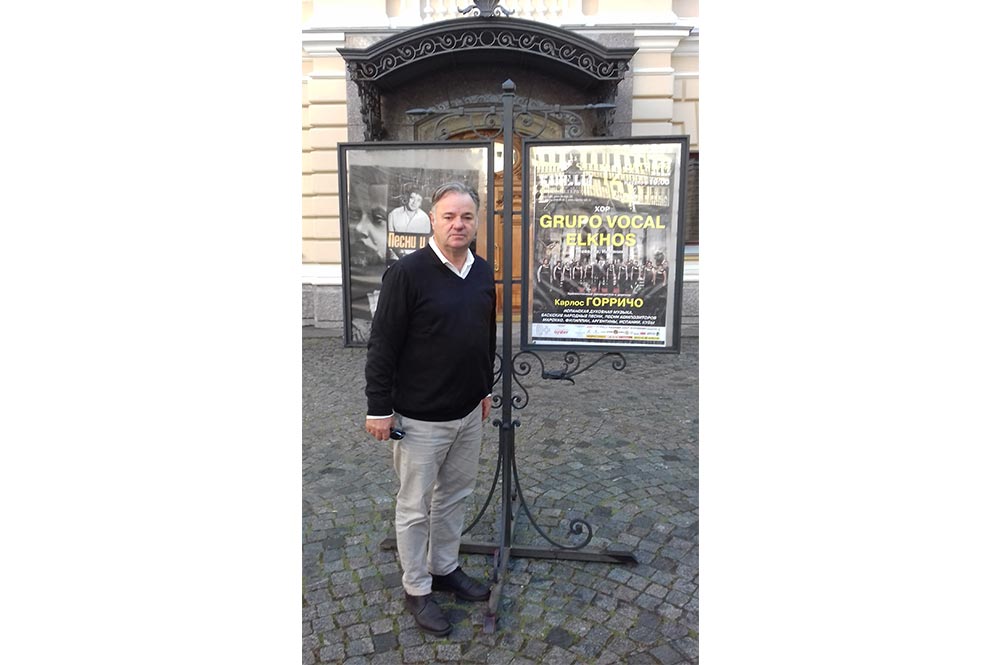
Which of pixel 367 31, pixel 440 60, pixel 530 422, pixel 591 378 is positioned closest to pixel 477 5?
pixel 440 60

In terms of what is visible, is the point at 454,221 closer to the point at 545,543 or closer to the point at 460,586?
the point at 460,586

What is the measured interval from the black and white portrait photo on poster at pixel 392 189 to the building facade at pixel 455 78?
226 inches

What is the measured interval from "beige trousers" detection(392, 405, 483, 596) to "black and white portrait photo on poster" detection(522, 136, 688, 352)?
65cm

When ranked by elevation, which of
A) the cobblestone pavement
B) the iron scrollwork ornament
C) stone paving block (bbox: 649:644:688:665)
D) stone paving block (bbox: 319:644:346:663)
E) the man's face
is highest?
the iron scrollwork ornament

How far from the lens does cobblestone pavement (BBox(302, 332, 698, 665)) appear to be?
7.54ft

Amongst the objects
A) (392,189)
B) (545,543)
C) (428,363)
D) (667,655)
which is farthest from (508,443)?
(392,189)

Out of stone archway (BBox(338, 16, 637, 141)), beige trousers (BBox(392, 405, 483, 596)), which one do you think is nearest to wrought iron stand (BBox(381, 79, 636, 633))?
beige trousers (BBox(392, 405, 483, 596))

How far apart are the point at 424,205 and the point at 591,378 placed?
4.22 m

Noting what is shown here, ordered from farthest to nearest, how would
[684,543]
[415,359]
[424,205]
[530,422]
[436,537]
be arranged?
[530,422] < [684,543] < [424,205] < [436,537] < [415,359]

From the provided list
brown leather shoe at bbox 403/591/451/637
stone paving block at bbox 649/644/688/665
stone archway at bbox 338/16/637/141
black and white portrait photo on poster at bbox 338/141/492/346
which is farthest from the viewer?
stone archway at bbox 338/16/637/141

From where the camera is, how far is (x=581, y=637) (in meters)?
2.32

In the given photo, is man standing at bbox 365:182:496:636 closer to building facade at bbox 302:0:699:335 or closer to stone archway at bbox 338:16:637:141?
stone archway at bbox 338:16:637:141

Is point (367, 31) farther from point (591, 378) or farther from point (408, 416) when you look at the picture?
point (408, 416)

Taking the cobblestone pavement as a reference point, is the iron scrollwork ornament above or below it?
above
